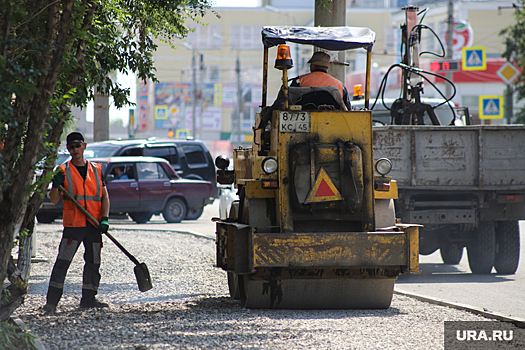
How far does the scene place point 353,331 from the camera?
6078 mm

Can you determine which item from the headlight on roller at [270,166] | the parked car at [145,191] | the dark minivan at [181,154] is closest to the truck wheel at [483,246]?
the headlight on roller at [270,166]

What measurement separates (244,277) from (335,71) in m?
5.27

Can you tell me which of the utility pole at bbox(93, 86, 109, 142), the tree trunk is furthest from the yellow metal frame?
the utility pole at bbox(93, 86, 109, 142)

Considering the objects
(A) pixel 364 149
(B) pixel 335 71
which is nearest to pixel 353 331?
(A) pixel 364 149

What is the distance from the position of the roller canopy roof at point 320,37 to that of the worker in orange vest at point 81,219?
2126 mm

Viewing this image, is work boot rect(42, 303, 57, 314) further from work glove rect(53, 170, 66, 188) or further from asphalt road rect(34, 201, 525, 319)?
asphalt road rect(34, 201, 525, 319)

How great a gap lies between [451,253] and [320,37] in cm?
606

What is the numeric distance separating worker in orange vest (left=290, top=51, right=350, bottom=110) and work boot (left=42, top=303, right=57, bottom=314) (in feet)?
10.3

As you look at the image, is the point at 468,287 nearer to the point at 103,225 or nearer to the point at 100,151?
the point at 103,225

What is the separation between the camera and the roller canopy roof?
7.32m

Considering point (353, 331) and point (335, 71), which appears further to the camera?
point (335, 71)

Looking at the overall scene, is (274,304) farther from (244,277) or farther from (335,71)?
(335,71)

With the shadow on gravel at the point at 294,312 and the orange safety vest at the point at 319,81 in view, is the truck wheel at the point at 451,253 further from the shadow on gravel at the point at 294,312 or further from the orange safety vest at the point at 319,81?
the orange safety vest at the point at 319,81

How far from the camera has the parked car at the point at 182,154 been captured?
21875 millimetres
